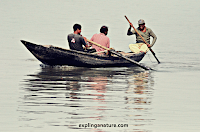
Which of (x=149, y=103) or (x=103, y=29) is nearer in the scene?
(x=149, y=103)

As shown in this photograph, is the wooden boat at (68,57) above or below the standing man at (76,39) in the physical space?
below

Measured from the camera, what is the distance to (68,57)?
1498cm

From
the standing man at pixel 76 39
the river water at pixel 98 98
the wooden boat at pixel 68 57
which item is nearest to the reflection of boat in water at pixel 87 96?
the river water at pixel 98 98

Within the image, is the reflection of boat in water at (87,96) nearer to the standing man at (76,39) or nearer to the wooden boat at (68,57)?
the wooden boat at (68,57)

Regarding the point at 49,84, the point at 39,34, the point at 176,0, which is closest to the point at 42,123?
the point at 49,84

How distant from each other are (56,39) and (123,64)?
41.6 feet

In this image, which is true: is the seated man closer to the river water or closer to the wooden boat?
the wooden boat

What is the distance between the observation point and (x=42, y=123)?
7.72 meters

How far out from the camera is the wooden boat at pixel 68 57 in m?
14.7

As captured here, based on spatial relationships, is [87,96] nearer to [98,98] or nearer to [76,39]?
[98,98]

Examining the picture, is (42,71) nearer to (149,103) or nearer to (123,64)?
(123,64)

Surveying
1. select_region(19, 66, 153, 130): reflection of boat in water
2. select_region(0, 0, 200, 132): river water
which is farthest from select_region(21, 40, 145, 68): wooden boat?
select_region(19, 66, 153, 130): reflection of boat in water

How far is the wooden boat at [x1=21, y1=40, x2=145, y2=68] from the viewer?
1470 cm

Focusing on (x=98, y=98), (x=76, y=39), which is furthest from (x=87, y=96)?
(x=76, y=39)
